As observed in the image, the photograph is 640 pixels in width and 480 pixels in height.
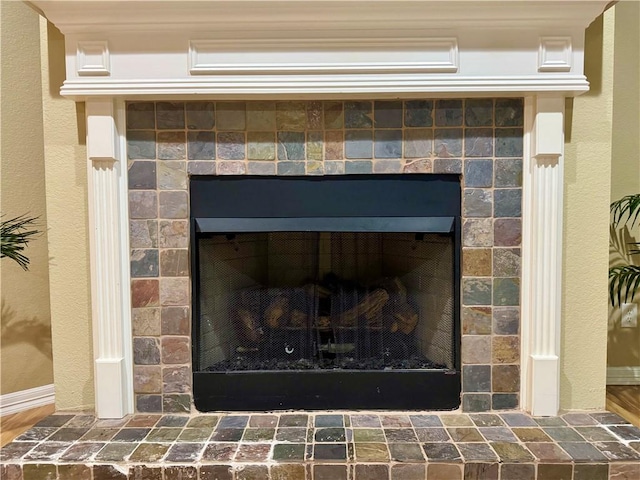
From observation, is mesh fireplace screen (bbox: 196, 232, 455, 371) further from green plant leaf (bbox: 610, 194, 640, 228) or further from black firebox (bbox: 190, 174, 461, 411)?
green plant leaf (bbox: 610, 194, 640, 228)

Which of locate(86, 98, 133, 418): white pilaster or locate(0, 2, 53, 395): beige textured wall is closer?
locate(86, 98, 133, 418): white pilaster

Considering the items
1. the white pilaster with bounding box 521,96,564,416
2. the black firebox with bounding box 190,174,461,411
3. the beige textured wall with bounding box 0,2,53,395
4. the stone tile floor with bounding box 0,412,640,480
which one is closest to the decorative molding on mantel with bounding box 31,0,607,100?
the white pilaster with bounding box 521,96,564,416

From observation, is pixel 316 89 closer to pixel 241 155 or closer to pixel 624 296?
pixel 241 155

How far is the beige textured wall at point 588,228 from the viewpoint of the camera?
1.51 m

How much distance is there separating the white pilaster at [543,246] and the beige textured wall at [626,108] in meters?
0.63

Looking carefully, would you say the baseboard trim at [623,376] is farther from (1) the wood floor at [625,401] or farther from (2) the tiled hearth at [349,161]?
(2) the tiled hearth at [349,161]

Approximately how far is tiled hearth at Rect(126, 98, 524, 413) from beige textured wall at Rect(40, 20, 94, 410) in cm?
20

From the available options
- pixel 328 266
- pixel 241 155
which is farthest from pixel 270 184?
pixel 328 266

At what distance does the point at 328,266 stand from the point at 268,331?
338mm

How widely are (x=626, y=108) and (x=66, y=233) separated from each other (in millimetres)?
2347

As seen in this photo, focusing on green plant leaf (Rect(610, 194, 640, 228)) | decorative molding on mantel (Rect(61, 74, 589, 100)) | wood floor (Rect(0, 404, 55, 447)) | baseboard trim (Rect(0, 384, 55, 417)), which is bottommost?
wood floor (Rect(0, 404, 55, 447))

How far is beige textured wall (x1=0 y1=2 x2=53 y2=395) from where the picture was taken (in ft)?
5.70

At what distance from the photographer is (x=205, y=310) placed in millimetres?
1570

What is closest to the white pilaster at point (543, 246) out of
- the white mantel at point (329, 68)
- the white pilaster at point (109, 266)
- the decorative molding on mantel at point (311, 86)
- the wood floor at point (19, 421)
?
the white mantel at point (329, 68)
